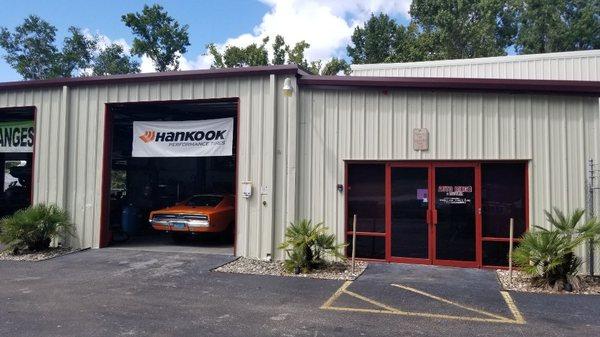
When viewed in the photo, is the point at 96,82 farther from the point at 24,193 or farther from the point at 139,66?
the point at 139,66

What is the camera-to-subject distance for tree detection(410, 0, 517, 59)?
108ft

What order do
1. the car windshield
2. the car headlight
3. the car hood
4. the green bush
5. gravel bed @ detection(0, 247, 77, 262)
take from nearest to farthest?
gravel bed @ detection(0, 247, 77, 262), the green bush, the car headlight, the car hood, the car windshield

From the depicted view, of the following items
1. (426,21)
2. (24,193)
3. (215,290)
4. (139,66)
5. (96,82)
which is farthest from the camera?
(139,66)

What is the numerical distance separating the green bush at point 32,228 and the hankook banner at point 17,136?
253cm

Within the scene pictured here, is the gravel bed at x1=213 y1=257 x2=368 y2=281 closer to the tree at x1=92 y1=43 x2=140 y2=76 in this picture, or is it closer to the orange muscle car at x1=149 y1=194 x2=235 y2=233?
the orange muscle car at x1=149 y1=194 x2=235 y2=233

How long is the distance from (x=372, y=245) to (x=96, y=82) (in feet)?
27.2

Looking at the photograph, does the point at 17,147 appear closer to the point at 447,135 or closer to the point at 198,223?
the point at 198,223

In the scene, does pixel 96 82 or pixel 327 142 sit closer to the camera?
pixel 327 142

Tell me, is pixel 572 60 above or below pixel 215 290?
above

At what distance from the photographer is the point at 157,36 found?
39469mm

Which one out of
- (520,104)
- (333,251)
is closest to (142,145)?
(333,251)

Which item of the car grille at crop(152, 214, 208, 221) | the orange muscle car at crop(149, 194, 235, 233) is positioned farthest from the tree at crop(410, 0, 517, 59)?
the car grille at crop(152, 214, 208, 221)

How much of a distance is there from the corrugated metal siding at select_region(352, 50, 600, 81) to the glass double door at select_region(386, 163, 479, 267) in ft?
17.5

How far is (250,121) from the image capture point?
11.4 meters
